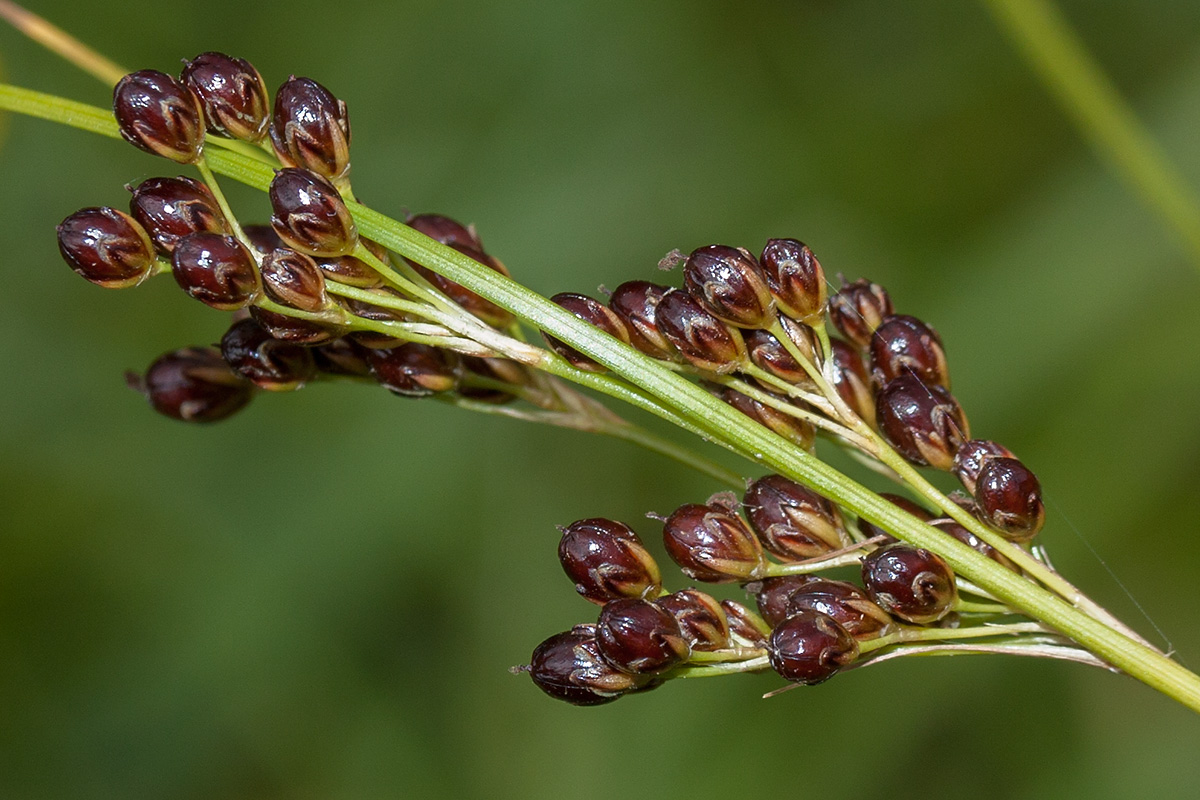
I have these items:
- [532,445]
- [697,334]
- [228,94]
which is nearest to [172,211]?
[228,94]

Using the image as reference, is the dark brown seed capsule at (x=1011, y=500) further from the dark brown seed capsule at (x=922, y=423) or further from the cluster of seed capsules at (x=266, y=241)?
the cluster of seed capsules at (x=266, y=241)

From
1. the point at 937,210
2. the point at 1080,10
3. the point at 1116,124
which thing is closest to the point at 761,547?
the point at 1116,124

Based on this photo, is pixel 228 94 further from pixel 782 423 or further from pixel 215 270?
pixel 782 423

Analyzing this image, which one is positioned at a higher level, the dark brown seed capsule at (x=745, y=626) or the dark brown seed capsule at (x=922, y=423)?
the dark brown seed capsule at (x=922, y=423)

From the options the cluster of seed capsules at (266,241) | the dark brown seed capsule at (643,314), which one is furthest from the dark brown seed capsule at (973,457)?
the cluster of seed capsules at (266,241)

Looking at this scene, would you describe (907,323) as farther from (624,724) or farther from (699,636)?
(624,724)

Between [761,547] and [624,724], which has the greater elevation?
[761,547]
